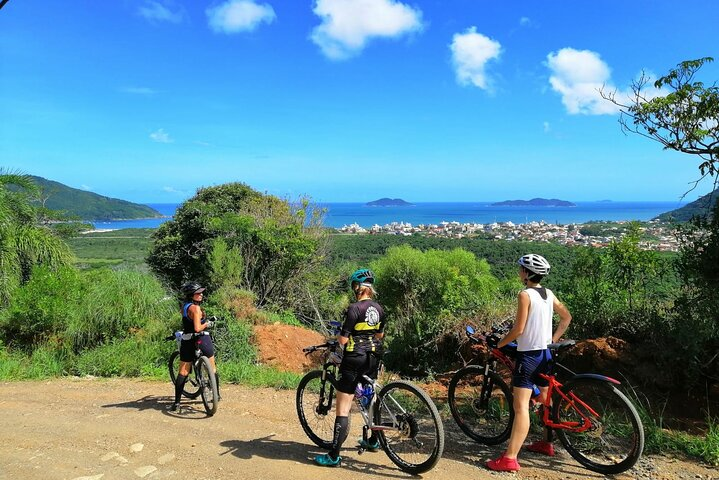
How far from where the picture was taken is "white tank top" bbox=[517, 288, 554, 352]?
4.33 meters

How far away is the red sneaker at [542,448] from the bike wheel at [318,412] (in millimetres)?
2032

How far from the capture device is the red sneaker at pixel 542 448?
15.2 feet

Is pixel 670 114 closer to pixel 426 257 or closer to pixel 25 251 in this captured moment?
pixel 426 257

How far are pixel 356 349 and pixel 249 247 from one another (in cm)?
1377

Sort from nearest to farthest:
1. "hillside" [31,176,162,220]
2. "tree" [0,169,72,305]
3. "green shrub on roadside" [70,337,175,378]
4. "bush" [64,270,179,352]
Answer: "green shrub on roadside" [70,337,175,378]
"bush" [64,270,179,352]
"tree" [0,169,72,305]
"hillside" [31,176,162,220]

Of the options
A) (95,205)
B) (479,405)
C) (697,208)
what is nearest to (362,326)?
(479,405)

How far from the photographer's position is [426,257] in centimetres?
1875

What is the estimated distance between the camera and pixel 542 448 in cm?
468

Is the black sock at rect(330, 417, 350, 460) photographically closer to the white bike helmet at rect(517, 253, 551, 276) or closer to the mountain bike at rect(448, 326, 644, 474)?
the mountain bike at rect(448, 326, 644, 474)

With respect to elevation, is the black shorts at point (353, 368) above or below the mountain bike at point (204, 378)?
above

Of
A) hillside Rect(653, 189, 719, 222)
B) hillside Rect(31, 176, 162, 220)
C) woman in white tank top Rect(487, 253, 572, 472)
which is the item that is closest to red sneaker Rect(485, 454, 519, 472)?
woman in white tank top Rect(487, 253, 572, 472)

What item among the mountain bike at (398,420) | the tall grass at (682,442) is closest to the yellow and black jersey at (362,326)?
the mountain bike at (398,420)

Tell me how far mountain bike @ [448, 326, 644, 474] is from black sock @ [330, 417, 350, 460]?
1466 mm

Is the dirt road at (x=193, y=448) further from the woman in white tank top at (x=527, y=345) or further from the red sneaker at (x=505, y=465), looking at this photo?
the woman in white tank top at (x=527, y=345)
